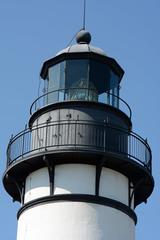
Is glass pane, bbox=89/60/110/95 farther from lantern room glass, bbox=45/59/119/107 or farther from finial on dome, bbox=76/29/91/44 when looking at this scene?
finial on dome, bbox=76/29/91/44

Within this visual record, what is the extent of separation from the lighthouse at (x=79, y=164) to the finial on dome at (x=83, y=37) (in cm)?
67

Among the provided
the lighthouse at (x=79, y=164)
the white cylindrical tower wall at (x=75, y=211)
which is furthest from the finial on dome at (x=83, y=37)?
the white cylindrical tower wall at (x=75, y=211)

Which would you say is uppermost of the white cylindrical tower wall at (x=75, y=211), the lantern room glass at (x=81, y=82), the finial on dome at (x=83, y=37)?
the finial on dome at (x=83, y=37)

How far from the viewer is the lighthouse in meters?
20.8

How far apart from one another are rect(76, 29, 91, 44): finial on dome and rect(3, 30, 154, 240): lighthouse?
67 cm

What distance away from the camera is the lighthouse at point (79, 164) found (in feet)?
68.3

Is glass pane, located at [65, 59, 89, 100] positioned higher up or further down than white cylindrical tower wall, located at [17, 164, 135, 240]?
higher up

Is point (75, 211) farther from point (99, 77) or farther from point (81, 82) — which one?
point (99, 77)

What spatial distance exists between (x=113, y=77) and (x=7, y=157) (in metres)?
4.06

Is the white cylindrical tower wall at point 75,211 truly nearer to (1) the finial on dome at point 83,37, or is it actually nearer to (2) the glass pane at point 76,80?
(2) the glass pane at point 76,80

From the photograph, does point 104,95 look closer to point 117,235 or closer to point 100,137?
point 100,137

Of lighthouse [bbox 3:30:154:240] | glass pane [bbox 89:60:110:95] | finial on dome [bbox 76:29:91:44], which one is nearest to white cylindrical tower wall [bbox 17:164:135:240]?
lighthouse [bbox 3:30:154:240]

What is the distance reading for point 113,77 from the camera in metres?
23.5

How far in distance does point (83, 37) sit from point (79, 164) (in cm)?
446
